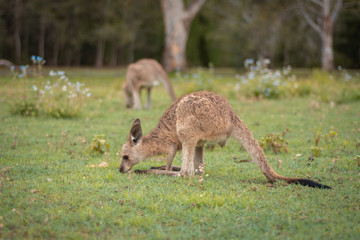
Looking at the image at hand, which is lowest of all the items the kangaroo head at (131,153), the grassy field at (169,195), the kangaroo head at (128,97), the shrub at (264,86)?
the grassy field at (169,195)

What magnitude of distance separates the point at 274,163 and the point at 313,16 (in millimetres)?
27192

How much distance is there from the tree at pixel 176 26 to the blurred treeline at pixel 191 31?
6.31 m

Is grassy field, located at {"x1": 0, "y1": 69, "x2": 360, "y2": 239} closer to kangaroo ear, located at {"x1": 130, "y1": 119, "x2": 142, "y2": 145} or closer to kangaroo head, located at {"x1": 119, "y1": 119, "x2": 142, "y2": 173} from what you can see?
kangaroo head, located at {"x1": 119, "y1": 119, "x2": 142, "y2": 173}

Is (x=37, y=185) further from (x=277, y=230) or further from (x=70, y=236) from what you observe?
(x=277, y=230)

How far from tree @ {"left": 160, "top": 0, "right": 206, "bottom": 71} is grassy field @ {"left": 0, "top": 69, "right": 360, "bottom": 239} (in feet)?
52.1

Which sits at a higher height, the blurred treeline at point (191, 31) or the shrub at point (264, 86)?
the blurred treeline at point (191, 31)

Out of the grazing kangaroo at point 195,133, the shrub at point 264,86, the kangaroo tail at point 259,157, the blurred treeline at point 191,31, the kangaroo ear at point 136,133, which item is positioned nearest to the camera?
the kangaroo tail at point 259,157

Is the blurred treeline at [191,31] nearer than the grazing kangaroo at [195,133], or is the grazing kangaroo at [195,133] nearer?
the grazing kangaroo at [195,133]

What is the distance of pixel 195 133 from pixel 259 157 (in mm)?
752

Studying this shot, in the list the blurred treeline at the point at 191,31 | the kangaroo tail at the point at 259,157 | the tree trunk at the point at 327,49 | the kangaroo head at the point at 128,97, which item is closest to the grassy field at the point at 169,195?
the kangaroo tail at the point at 259,157

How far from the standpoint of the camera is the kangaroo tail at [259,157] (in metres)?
4.36

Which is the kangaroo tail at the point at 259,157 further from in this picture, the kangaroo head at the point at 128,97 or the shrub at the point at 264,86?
the shrub at the point at 264,86

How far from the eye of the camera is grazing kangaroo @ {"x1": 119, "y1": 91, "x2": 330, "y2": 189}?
4.56 meters

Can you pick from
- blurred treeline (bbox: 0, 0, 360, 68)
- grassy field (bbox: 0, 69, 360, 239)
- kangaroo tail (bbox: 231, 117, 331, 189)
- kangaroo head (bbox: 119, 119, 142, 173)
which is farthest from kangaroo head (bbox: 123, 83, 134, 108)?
blurred treeline (bbox: 0, 0, 360, 68)
